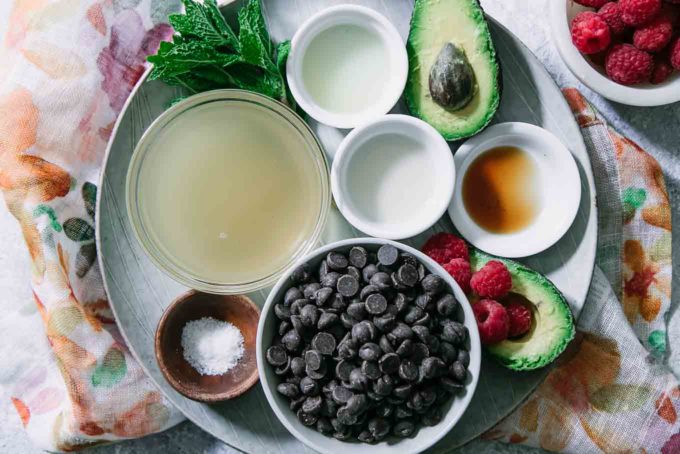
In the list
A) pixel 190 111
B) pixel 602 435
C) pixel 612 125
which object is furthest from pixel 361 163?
pixel 602 435

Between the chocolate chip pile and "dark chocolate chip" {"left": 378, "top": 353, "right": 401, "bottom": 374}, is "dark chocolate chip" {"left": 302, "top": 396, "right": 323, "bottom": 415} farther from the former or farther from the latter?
"dark chocolate chip" {"left": 378, "top": 353, "right": 401, "bottom": 374}

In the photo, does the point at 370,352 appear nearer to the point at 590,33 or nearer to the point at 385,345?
the point at 385,345

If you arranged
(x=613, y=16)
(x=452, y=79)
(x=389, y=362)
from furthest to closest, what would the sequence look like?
1. (x=613, y=16)
2. (x=452, y=79)
3. (x=389, y=362)

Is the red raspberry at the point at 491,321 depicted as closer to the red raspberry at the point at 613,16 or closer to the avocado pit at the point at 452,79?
the avocado pit at the point at 452,79

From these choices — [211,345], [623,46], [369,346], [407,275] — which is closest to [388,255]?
[407,275]

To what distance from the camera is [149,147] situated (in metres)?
1.19

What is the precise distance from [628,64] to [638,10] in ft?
0.30

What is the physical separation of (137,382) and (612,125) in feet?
3.45

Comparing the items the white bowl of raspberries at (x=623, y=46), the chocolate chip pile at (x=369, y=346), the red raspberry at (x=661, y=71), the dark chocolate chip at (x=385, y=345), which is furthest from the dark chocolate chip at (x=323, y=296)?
the red raspberry at (x=661, y=71)

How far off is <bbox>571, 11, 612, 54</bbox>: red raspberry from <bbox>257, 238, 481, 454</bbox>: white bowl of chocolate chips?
0.50 metres

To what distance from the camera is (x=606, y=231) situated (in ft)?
4.36

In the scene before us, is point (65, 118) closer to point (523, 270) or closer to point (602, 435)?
point (523, 270)

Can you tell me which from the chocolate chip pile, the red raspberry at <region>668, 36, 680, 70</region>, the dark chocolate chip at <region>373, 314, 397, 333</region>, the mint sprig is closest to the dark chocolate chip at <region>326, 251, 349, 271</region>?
the chocolate chip pile

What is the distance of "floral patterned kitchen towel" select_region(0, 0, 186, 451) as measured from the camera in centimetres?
125
